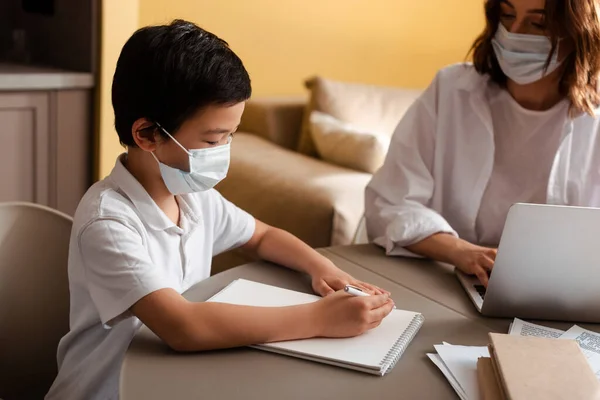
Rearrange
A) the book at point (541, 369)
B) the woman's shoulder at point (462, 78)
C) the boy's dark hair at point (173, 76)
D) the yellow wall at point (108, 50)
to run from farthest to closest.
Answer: the yellow wall at point (108, 50) → the woman's shoulder at point (462, 78) → the boy's dark hair at point (173, 76) → the book at point (541, 369)

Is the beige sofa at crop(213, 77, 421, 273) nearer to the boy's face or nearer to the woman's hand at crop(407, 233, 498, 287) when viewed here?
the woman's hand at crop(407, 233, 498, 287)

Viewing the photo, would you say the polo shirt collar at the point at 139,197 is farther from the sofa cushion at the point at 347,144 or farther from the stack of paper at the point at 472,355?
the sofa cushion at the point at 347,144

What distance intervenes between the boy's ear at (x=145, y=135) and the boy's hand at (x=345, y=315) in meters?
0.37

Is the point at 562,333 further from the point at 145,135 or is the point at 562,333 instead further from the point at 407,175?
the point at 145,135

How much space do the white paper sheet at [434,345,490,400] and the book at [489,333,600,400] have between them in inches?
1.6

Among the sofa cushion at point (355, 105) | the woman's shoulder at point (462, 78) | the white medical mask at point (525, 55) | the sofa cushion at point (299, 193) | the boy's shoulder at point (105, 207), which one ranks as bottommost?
the sofa cushion at point (299, 193)

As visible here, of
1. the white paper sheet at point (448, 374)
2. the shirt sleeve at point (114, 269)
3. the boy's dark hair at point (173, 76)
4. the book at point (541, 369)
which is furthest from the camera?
the boy's dark hair at point (173, 76)

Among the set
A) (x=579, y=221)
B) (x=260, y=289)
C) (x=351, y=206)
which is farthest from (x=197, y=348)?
(x=351, y=206)

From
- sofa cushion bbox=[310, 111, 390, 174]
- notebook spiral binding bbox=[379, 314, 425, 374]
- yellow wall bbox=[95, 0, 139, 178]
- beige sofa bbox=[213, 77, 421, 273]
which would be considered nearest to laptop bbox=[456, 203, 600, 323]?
notebook spiral binding bbox=[379, 314, 425, 374]

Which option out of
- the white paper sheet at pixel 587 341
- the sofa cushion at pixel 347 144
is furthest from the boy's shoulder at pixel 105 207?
the sofa cushion at pixel 347 144

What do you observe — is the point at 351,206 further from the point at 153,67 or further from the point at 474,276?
the point at 153,67

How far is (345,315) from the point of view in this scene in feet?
3.42

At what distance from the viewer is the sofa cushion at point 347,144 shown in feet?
9.15

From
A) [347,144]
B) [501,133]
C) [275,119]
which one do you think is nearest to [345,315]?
[501,133]
